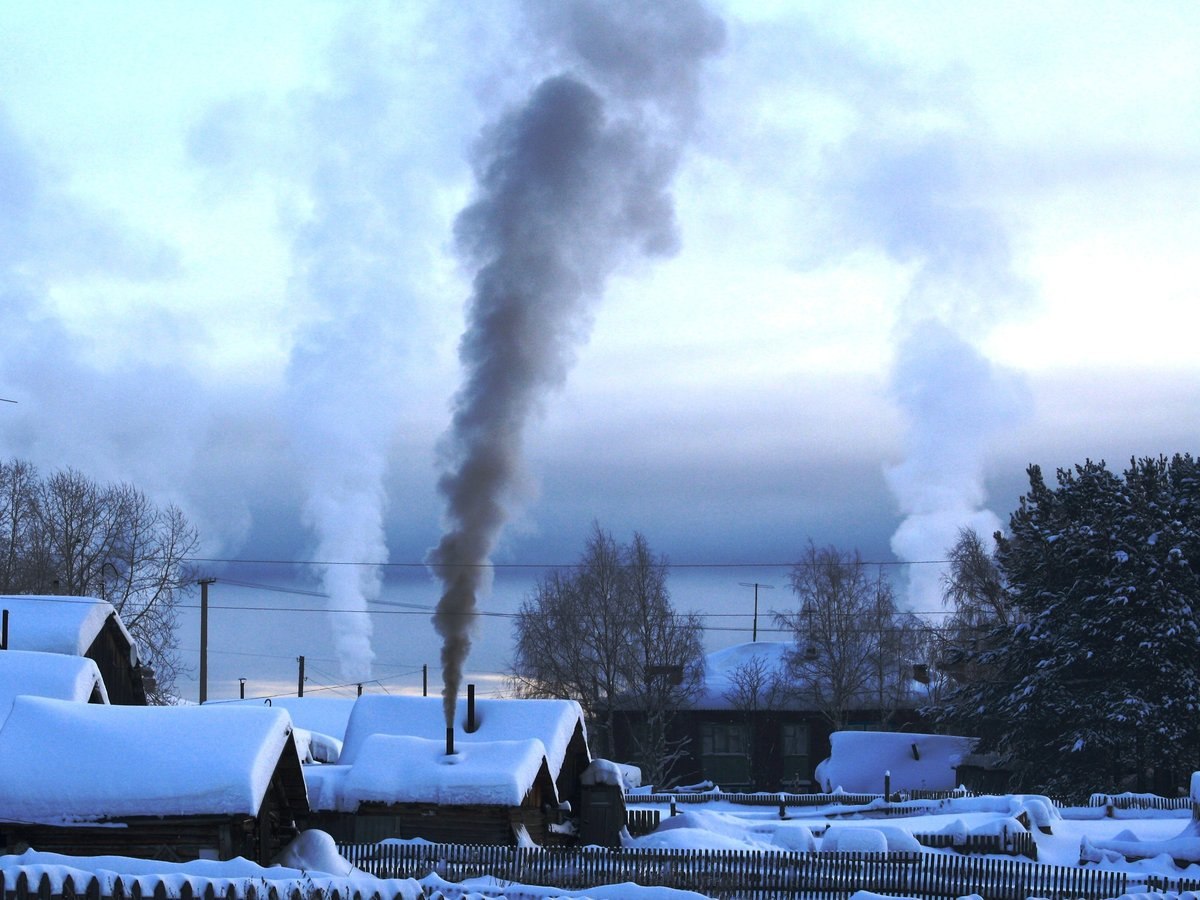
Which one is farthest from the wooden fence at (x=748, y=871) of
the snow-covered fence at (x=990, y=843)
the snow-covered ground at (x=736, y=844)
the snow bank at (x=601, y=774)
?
the snow bank at (x=601, y=774)

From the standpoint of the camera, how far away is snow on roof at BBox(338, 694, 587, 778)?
3253 centimetres

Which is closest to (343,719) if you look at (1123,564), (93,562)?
(93,562)

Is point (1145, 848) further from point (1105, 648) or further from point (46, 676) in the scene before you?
point (46, 676)

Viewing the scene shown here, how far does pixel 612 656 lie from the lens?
201ft

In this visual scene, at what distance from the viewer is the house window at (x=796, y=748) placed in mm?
64000

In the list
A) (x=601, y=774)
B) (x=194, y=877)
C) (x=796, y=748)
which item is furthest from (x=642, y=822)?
(x=796, y=748)

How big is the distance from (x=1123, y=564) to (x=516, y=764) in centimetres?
2389

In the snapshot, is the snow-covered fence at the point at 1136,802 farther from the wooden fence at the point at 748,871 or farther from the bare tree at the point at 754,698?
the bare tree at the point at 754,698

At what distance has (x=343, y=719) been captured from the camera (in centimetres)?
5847

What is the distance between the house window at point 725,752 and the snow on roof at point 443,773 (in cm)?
3500

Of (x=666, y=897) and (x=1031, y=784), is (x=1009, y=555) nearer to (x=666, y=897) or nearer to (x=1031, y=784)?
(x=1031, y=784)

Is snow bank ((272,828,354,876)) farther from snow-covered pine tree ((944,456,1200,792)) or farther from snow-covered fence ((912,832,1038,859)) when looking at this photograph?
snow-covered pine tree ((944,456,1200,792))

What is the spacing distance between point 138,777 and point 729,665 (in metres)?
51.4

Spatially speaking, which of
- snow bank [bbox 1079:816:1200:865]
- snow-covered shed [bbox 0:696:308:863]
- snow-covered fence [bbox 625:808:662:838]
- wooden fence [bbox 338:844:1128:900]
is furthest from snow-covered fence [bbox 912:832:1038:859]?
snow-covered shed [bbox 0:696:308:863]
